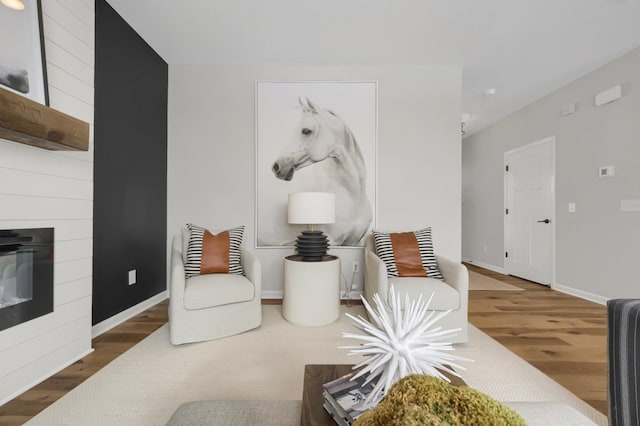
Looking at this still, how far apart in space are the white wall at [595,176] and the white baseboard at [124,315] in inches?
187

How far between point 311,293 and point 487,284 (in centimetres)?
282

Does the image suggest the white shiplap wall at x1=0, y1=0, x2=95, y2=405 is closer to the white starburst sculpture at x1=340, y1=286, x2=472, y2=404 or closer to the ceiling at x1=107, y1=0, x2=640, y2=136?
the ceiling at x1=107, y1=0, x2=640, y2=136

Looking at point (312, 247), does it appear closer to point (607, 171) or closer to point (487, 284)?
point (487, 284)

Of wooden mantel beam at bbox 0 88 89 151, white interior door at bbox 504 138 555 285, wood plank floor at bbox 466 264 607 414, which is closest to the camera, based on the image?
wooden mantel beam at bbox 0 88 89 151

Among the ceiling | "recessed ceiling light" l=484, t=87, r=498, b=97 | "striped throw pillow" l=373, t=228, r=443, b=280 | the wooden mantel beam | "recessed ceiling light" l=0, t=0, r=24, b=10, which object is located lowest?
"striped throw pillow" l=373, t=228, r=443, b=280

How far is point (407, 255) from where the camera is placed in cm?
263

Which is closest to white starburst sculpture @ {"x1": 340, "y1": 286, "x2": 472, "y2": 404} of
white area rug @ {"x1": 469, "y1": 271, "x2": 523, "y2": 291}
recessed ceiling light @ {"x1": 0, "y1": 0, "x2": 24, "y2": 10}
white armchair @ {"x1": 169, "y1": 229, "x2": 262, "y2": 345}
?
white armchair @ {"x1": 169, "y1": 229, "x2": 262, "y2": 345}

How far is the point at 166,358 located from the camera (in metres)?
1.96

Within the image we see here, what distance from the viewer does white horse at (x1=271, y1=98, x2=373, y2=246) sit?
3.37 m

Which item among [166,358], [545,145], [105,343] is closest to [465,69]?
[545,145]

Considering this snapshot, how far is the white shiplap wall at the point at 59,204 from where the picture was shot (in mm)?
1577

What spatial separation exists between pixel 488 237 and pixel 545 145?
1.82 m

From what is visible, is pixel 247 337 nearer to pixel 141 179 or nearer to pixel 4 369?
pixel 4 369

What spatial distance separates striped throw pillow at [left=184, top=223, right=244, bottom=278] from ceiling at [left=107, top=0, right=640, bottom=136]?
6.16 ft
